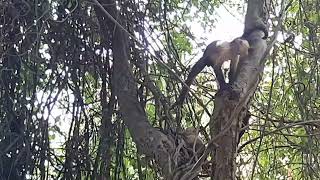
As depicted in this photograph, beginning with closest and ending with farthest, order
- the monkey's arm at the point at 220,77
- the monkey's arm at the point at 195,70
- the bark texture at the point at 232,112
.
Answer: the bark texture at the point at 232,112, the monkey's arm at the point at 220,77, the monkey's arm at the point at 195,70

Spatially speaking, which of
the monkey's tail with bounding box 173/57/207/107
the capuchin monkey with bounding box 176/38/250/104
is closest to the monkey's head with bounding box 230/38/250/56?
the capuchin monkey with bounding box 176/38/250/104

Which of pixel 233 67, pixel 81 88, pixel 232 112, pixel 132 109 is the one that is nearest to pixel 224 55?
pixel 233 67

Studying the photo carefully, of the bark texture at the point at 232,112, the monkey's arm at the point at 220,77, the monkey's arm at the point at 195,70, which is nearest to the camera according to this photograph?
the bark texture at the point at 232,112

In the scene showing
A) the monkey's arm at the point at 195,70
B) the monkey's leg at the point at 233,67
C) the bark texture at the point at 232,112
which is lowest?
the bark texture at the point at 232,112

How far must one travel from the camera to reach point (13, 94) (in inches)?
64.4

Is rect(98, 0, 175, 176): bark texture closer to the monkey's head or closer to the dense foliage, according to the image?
the dense foliage

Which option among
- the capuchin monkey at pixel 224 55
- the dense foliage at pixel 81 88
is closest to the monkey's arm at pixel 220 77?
the capuchin monkey at pixel 224 55

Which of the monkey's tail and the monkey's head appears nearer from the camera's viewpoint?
the monkey's head

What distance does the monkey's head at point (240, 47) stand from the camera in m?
1.34

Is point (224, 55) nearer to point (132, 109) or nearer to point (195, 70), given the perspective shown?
point (195, 70)

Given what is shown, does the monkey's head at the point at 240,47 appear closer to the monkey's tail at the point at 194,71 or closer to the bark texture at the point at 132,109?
the monkey's tail at the point at 194,71

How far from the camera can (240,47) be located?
52.6 inches

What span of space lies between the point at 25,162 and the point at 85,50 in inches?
14.2

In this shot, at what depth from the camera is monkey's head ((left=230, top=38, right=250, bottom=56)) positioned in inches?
52.7
